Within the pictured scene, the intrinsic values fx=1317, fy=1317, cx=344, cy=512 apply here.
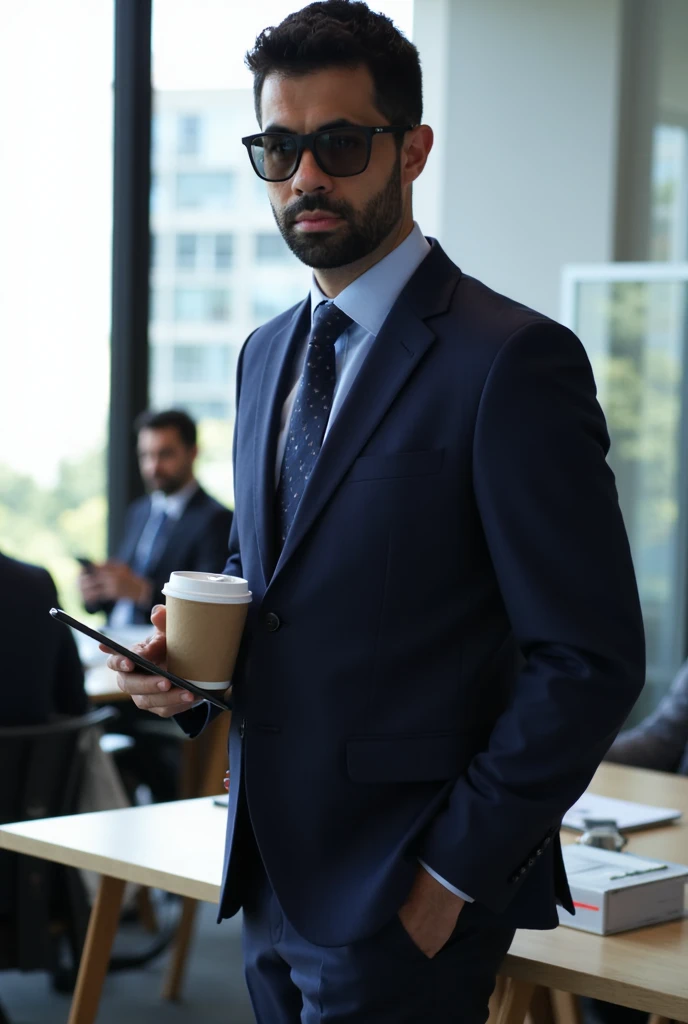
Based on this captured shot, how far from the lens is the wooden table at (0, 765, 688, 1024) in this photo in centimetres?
159

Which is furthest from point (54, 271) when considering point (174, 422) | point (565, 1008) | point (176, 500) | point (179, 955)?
point (565, 1008)

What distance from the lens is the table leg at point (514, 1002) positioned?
1.69 m

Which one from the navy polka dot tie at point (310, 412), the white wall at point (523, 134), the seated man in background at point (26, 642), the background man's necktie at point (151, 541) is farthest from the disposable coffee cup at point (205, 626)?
the white wall at point (523, 134)

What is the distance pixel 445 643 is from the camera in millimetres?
1387

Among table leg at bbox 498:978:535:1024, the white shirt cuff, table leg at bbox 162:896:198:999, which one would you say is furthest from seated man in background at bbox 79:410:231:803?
the white shirt cuff

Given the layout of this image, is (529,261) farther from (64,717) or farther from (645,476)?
(64,717)

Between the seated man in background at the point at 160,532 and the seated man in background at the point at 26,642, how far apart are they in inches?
76.9

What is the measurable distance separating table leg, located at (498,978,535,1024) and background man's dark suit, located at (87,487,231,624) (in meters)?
3.29

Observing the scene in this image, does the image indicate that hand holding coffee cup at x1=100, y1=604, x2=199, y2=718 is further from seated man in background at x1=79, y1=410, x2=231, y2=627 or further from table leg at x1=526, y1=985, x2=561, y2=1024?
seated man in background at x1=79, y1=410, x2=231, y2=627

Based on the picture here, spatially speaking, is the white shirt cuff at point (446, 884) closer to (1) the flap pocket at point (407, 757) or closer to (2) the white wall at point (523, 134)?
(1) the flap pocket at point (407, 757)

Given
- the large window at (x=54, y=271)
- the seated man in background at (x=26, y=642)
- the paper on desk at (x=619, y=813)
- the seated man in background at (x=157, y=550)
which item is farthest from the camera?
the large window at (x=54, y=271)

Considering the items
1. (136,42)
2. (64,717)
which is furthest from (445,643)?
(136,42)

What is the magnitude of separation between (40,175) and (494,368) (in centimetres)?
407

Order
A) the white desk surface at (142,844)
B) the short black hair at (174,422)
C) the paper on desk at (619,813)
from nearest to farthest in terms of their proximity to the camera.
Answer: the white desk surface at (142,844) → the paper on desk at (619,813) → the short black hair at (174,422)
